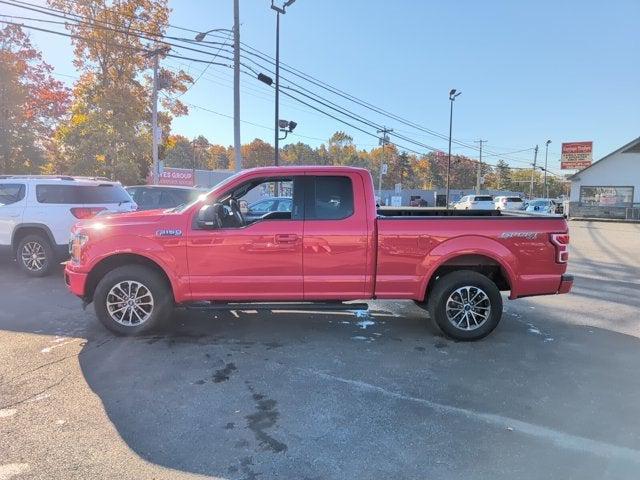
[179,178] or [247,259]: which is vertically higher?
[179,178]

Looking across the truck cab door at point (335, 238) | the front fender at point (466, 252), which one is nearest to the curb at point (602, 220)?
the front fender at point (466, 252)

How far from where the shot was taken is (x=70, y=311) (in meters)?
6.82

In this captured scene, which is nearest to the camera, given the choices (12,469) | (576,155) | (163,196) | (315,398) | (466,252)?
(12,469)

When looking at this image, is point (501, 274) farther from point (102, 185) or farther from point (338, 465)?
point (102, 185)

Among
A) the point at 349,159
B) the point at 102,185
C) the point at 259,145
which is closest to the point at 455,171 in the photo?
the point at 349,159

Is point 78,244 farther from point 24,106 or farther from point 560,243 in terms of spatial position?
point 24,106

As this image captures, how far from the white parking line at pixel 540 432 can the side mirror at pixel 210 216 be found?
239 centimetres

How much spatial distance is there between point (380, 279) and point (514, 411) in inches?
81.5

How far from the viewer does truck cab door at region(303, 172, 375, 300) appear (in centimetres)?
544

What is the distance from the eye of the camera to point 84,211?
29.9 feet

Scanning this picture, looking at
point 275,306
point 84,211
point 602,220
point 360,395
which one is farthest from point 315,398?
point 602,220

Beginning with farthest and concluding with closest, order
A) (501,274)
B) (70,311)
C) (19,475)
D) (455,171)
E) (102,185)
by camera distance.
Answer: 1. (455,171)
2. (102,185)
3. (70,311)
4. (501,274)
5. (19,475)

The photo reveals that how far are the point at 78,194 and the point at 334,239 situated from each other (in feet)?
20.3

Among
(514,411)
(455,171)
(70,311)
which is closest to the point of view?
(514,411)
